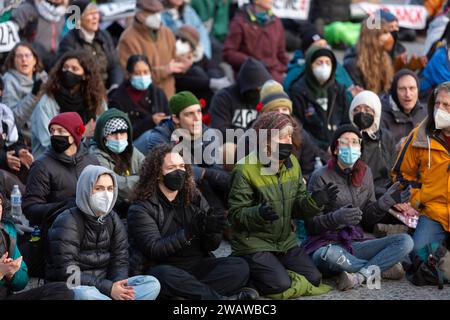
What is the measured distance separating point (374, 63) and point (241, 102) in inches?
74.2

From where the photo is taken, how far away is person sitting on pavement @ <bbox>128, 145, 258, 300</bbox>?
8312 mm

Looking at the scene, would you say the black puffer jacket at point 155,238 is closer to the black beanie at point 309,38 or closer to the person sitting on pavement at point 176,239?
the person sitting on pavement at point 176,239

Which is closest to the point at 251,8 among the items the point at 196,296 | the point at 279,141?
the point at 279,141

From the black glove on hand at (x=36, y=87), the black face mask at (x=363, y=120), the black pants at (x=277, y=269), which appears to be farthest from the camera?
the black glove on hand at (x=36, y=87)

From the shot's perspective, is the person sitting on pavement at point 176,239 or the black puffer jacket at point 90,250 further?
the person sitting on pavement at point 176,239

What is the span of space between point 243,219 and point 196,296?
0.69 meters

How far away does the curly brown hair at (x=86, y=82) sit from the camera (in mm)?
10273

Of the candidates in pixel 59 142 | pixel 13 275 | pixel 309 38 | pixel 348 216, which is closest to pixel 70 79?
pixel 59 142

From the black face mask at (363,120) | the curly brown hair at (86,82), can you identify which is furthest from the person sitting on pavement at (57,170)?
the black face mask at (363,120)

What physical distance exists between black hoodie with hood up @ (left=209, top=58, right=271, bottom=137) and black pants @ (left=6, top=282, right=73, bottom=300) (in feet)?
11.8

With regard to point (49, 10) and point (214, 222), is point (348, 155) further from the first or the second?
point (49, 10)

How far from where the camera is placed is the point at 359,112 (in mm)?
10391

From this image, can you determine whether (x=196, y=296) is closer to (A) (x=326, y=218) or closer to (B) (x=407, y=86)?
(A) (x=326, y=218)

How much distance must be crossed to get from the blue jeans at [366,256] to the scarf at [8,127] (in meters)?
2.85
